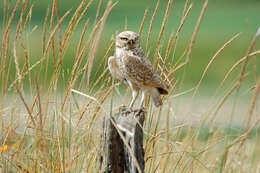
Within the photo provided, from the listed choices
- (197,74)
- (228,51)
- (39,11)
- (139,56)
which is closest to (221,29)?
(228,51)

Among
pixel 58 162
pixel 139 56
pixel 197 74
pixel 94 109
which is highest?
pixel 139 56

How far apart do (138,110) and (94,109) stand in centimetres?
22

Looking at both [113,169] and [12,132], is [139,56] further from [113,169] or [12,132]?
[12,132]

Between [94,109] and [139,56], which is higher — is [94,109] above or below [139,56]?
below

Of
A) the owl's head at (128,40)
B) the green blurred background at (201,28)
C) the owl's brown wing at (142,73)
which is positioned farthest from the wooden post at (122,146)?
the green blurred background at (201,28)

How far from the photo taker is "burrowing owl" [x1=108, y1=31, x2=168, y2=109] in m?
1.38

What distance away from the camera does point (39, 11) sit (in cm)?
1252

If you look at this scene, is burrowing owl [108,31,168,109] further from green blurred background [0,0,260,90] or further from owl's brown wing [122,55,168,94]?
green blurred background [0,0,260,90]

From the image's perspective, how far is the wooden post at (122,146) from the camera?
3.87 feet

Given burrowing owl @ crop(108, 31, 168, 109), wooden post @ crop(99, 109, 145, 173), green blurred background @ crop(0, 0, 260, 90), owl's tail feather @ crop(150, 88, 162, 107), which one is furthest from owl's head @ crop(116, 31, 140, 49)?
green blurred background @ crop(0, 0, 260, 90)

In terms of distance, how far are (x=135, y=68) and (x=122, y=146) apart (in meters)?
0.29

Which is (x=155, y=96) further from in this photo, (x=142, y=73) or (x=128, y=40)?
(x=128, y=40)

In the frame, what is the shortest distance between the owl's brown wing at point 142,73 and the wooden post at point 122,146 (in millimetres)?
182

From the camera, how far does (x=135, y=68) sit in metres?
1.39
